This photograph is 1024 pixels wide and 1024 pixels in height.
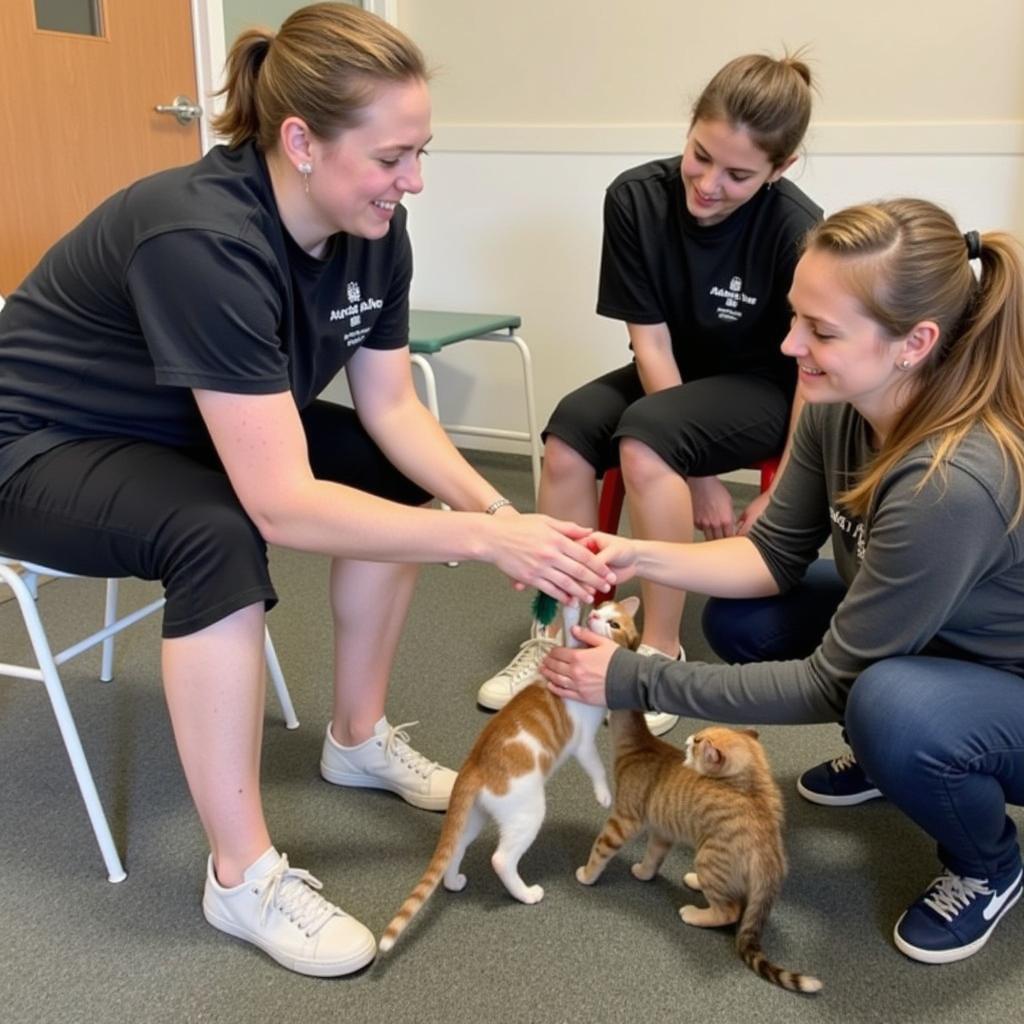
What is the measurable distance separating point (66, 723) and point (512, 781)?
2.13 ft

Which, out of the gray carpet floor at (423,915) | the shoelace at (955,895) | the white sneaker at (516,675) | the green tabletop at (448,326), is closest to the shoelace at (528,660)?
the white sneaker at (516,675)

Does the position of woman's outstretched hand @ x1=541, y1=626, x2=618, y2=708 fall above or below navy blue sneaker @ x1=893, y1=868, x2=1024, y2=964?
above

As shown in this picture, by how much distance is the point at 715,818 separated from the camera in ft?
4.16

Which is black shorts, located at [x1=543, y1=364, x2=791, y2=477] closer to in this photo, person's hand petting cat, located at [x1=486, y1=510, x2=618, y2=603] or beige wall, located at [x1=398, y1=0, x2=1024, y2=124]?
person's hand petting cat, located at [x1=486, y1=510, x2=618, y2=603]

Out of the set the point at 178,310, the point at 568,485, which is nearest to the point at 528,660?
the point at 568,485

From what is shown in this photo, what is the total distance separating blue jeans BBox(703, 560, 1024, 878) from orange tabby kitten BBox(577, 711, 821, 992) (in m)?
0.15

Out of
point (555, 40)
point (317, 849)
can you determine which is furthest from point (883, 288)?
point (555, 40)

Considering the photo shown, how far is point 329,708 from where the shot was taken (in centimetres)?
192

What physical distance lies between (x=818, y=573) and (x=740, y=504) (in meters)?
1.55

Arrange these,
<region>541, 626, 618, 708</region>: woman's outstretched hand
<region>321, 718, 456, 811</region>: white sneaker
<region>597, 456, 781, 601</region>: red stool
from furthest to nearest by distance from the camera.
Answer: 1. <region>597, 456, 781, 601</region>: red stool
2. <region>321, 718, 456, 811</region>: white sneaker
3. <region>541, 626, 618, 708</region>: woman's outstretched hand

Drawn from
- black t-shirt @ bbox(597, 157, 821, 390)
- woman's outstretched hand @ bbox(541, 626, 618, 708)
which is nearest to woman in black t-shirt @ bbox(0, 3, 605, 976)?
woman's outstretched hand @ bbox(541, 626, 618, 708)

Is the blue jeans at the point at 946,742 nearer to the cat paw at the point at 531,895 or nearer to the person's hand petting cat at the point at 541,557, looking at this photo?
the person's hand petting cat at the point at 541,557

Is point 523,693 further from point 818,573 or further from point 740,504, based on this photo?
point 740,504

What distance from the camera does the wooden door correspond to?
230cm
